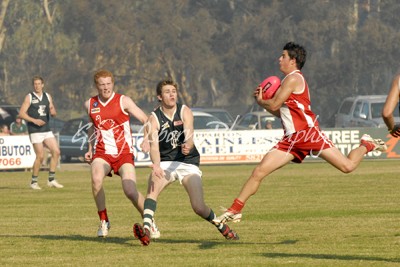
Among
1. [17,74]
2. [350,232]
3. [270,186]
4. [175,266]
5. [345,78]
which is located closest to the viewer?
[175,266]

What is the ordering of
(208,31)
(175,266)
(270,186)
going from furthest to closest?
(208,31), (270,186), (175,266)

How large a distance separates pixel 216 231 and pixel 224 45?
58.4 m

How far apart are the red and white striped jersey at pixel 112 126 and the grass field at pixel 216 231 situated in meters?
1.09

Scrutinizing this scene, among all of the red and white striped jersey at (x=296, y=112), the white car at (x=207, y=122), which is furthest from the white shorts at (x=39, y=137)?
the white car at (x=207, y=122)

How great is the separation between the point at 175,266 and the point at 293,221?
510 cm

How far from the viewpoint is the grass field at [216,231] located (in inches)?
476

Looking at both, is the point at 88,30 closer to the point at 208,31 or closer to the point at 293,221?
the point at 208,31

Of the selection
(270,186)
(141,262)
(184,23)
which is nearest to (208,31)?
(184,23)

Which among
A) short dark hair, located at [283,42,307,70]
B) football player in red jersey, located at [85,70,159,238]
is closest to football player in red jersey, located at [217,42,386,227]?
short dark hair, located at [283,42,307,70]

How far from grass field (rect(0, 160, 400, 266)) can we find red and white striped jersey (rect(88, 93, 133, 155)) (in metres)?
1.09

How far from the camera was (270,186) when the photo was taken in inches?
999

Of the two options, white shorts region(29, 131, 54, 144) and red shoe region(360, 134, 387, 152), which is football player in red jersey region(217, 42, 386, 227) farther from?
white shorts region(29, 131, 54, 144)

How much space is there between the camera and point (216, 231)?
1512 centimetres

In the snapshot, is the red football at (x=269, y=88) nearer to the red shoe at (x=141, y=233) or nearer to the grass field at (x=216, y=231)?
the grass field at (x=216, y=231)
